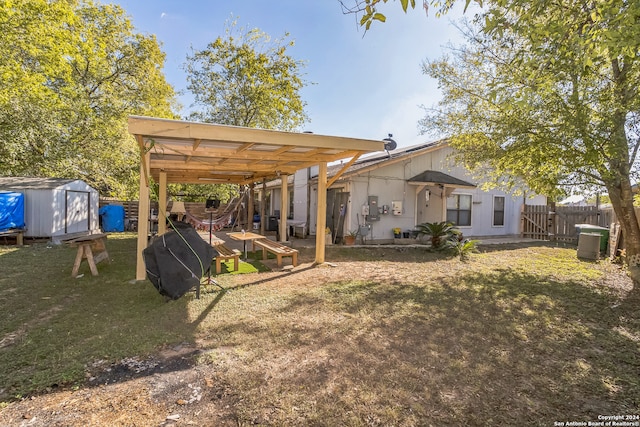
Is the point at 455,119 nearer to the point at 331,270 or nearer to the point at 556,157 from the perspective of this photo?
the point at 556,157

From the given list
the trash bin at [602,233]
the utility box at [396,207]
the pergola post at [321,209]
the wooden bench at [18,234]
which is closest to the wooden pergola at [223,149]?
the pergola post at [321,209]

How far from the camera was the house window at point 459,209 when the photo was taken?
11.8 metres

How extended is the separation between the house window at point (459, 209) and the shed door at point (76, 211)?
13765 mm

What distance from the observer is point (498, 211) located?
12867mm

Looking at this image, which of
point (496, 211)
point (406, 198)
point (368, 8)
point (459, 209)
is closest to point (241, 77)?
point (406, 198)

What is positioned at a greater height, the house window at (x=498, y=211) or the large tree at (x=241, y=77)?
the large tree at (x=241, y=77)

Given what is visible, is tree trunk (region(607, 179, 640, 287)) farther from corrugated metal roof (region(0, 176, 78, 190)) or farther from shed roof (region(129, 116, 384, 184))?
corrugated metal roof (region(0, 176, 78, 190))

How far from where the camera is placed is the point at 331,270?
6.45 meters

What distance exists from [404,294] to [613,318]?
2.63 meters

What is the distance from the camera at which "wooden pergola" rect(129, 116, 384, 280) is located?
4.35 metres

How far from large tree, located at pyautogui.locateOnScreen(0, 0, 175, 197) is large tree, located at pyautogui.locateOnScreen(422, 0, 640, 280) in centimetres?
1311

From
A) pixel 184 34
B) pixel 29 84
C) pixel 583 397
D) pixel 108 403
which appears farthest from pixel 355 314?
pixel 184 34

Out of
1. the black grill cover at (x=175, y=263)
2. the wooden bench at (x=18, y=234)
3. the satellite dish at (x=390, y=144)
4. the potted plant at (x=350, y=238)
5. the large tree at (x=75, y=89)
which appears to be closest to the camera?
the black grill cover at (x=175, y=263)

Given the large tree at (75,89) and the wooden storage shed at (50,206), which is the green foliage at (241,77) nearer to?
the large tree at (75,89)
